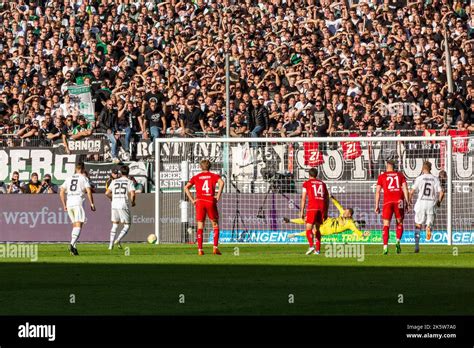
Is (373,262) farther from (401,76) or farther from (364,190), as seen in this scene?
(401,76)

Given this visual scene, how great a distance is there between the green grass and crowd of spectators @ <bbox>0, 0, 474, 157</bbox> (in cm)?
726

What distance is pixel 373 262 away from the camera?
84.2 ft

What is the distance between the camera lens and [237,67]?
39344mm

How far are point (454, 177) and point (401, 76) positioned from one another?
3.89 metres

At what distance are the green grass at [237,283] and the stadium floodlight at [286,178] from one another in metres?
4.96

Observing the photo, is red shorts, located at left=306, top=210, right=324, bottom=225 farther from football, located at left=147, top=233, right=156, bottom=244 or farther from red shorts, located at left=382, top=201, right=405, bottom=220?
football, located at left=147, top=233, right=156, bottom=244

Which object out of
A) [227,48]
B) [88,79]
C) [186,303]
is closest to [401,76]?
[227,48]

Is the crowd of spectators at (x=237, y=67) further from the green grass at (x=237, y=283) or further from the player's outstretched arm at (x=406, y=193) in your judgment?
the green grass at (x=237, y=283)

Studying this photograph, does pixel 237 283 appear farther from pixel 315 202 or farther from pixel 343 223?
pixel 343 223

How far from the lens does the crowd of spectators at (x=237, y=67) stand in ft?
118

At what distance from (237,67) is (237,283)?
19.5 metres

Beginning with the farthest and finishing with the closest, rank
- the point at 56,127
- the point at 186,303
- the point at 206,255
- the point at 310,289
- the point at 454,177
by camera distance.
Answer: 1. the point at 56,127
2. the point at 454,177
3. the point at 206,255
4. the point at 310,289
5. the point at 186,303

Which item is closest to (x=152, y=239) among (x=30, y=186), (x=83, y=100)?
(x=30, y=186)

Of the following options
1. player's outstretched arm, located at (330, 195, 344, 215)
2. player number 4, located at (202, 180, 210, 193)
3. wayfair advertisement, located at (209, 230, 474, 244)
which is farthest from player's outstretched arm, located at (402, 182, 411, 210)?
player's outstretched arm, located at (330, 195, 344, 215)
